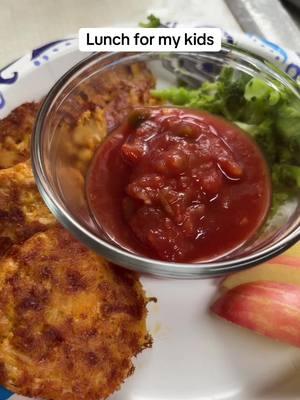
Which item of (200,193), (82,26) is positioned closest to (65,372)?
(200,193)

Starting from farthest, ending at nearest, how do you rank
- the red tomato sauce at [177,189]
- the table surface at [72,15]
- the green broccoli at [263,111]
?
the table surface at [72,15] < the green broccoli at [263,111] < the red tomato sauce at [177,189]

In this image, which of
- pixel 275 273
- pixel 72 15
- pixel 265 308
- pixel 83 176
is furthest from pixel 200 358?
pixel 72 15

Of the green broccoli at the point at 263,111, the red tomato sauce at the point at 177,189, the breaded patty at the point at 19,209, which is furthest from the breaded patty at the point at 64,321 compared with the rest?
the green broccoli at the point at 263,111

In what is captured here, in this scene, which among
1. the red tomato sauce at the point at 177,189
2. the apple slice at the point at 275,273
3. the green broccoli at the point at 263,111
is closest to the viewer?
the red tomato sauce at the point at 177,189

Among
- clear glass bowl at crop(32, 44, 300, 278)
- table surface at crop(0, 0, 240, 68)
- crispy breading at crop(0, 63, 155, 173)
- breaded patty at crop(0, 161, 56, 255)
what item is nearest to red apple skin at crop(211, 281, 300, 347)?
clear glass bowl at crop(32, 44, 300, 278)

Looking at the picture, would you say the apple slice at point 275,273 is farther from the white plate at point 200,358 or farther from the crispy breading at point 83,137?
the crispy breading at point 83,137

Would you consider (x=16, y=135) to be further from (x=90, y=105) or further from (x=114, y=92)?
(x=114, y=92)

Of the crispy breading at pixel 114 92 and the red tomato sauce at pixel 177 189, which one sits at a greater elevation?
the crispy breading at pixel 114 92

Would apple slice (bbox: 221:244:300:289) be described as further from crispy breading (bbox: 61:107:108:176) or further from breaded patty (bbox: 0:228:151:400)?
crispy breading (bbox: 61:107:108:176)

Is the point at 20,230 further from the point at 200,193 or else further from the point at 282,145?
the point at 282,145
